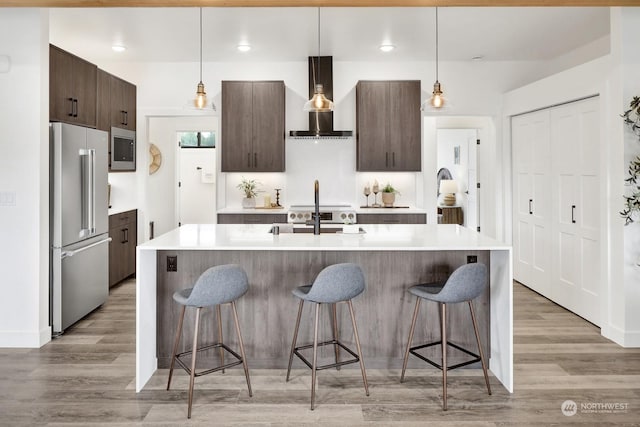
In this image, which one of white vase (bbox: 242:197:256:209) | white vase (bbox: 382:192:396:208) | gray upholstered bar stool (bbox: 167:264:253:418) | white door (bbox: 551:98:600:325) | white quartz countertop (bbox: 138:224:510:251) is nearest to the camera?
gray upholstered bar stool (bbox: 167:264:253:418)

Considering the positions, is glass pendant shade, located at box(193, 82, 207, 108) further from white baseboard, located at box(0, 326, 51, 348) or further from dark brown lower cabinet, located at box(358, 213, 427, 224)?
dark brown lower cabinet, located at box(358, 213, 427, 224)

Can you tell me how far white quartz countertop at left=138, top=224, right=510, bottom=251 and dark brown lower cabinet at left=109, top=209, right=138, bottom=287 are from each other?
2082mm

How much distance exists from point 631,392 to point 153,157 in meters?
7.50

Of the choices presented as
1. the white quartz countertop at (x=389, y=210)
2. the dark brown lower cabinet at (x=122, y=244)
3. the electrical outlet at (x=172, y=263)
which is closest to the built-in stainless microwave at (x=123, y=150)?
the dark brown lower cabinet at (x=122, y=244)

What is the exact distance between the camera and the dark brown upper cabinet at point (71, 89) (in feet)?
14.4

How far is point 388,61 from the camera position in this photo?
6.62 metres

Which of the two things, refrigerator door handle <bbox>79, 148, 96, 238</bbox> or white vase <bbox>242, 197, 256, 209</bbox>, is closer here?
refrigerator door handle <bbox>79, 148, 96, 238</bbox>

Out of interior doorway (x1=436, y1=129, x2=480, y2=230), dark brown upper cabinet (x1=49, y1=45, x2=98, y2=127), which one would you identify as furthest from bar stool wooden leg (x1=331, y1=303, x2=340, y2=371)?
interior doorway (x1=436, y1=129, x2=480, y2=230)

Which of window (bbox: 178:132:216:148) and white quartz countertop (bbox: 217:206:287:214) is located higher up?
window (bbox: 178:132:216:148)

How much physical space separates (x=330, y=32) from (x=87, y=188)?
2819 mm

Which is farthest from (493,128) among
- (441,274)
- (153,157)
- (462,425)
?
(153,157)

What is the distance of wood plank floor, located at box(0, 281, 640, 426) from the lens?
2.83m

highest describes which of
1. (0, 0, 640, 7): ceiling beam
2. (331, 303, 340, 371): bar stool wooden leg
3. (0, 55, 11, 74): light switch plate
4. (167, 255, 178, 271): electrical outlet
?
(0, 0, 640, 7): ceiling beam

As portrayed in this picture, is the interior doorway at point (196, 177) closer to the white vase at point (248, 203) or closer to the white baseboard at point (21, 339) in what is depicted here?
the white vase at point (248, 203)
